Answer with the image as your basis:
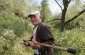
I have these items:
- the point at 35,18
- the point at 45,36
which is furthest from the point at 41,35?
the point at 35,18

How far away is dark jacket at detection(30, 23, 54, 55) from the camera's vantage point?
12.1 feet

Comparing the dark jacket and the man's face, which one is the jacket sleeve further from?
the man's face

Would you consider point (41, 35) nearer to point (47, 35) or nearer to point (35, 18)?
point (47, 35)

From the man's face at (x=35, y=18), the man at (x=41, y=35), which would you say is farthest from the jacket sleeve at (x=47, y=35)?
the man's face at (x=35, y=18)

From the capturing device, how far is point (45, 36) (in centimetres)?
371

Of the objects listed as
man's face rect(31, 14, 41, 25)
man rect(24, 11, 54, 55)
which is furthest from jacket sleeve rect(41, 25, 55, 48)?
man's face rect(31, 14, 41, 25)

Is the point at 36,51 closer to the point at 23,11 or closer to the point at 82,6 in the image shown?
the point at 82,6

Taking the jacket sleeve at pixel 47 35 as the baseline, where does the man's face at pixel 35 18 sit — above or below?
above

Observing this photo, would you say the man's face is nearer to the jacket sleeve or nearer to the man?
the man

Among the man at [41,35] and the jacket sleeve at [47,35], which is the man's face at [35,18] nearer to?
the man at [41,35]

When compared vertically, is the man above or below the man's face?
below

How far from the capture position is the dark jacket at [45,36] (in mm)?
3699

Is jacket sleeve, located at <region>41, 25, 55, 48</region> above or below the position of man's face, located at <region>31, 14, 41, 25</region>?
below

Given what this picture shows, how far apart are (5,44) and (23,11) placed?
1162 cm
